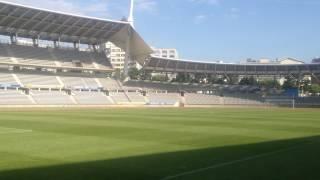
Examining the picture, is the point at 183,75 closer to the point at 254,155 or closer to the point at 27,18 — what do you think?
the point at 27,18

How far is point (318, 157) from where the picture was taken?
649 inches

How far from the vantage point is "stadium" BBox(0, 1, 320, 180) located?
14.7 metres

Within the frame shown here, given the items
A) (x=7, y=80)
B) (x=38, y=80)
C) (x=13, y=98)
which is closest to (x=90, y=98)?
(x=38, y=80)

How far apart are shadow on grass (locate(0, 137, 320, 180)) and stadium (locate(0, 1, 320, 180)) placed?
32 millimetres

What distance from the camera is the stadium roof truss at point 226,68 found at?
355 feet

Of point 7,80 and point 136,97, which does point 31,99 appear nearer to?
point 7,80

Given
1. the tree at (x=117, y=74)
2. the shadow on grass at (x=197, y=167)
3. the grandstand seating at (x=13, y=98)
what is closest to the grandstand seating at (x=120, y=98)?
the tree at (x=117, y=74)

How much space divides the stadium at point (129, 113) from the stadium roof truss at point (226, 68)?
248 mm

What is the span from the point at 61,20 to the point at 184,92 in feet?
113

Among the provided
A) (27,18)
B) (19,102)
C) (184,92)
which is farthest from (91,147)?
(184,92)

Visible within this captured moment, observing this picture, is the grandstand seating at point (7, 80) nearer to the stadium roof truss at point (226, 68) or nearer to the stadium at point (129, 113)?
the stadium at point (129, 113)

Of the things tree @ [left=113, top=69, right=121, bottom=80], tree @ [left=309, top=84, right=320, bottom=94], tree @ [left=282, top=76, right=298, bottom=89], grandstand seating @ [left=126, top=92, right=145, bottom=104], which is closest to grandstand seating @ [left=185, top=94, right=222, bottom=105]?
grandstand seating @ [left=126, top=92, right=145, bottom=104]

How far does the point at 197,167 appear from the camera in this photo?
14.2m

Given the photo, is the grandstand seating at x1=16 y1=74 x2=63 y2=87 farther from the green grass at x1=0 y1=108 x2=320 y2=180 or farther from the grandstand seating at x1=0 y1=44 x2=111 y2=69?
the green grass at x1=0 y1=108 x2=320 y2=180
